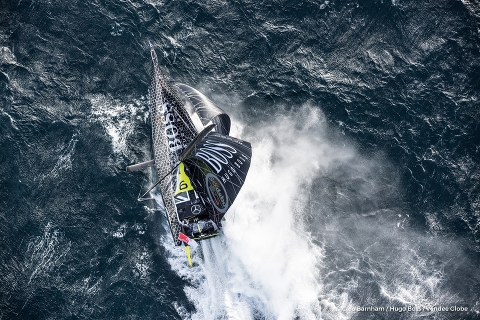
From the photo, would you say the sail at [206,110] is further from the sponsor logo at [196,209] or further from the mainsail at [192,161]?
the sponsor logo at [196,209]

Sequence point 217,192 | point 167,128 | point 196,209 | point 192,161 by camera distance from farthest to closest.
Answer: point 167,128
point 196,209
point 192,161
point 217,192

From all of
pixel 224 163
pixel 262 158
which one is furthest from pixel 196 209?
pixel 262 158

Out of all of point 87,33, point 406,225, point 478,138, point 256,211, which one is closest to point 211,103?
point 256,211

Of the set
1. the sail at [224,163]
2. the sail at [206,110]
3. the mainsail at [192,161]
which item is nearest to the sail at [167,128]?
the mainsail at [192,161]

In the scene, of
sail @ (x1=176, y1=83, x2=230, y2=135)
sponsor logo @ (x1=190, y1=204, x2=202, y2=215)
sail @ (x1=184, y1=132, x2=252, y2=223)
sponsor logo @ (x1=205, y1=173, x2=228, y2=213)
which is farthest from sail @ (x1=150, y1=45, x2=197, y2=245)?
sail @ (x1=184, y1=132, x2=252, y2=223)

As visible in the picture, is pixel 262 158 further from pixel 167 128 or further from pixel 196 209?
pixel 167 128
